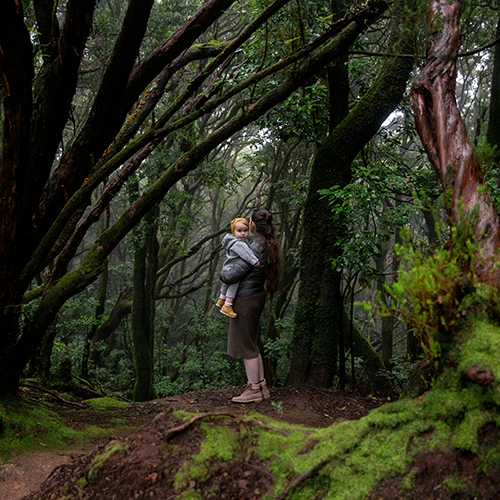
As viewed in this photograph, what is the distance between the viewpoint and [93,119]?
11.6 ft

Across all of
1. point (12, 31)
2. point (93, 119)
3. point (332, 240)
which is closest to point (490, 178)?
point (332, 240)

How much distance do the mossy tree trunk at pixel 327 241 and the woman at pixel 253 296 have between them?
0.95 m

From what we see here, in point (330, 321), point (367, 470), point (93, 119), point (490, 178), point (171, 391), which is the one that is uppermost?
point (93, 119)

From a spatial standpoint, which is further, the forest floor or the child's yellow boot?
the child's yellow boot

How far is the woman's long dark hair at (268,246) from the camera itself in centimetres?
449

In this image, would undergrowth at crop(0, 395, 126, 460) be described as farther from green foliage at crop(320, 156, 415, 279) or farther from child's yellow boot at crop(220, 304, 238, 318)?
green foliage at crop(320, 156, 415, 279)

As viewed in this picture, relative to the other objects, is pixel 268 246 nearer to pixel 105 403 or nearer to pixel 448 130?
pixel 448 130

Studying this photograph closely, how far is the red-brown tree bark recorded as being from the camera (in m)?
2.03

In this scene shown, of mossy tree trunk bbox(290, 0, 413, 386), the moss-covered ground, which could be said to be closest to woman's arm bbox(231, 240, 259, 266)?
mossy tree trunk bbox(290, 0, 413, 386)

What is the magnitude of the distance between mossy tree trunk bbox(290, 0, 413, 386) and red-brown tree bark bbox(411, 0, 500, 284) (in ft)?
7.87

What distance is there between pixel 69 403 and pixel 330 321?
328 cm

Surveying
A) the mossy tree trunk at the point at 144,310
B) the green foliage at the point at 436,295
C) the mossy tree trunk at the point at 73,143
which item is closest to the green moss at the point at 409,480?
the green foliage at the point at 436,295

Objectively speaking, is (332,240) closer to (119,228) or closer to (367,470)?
(119,228)

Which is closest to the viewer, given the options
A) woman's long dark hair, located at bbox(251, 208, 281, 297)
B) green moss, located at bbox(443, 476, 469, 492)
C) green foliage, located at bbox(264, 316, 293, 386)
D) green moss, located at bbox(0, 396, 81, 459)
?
green moss, located at bbox(443, 476, 469, 492)
